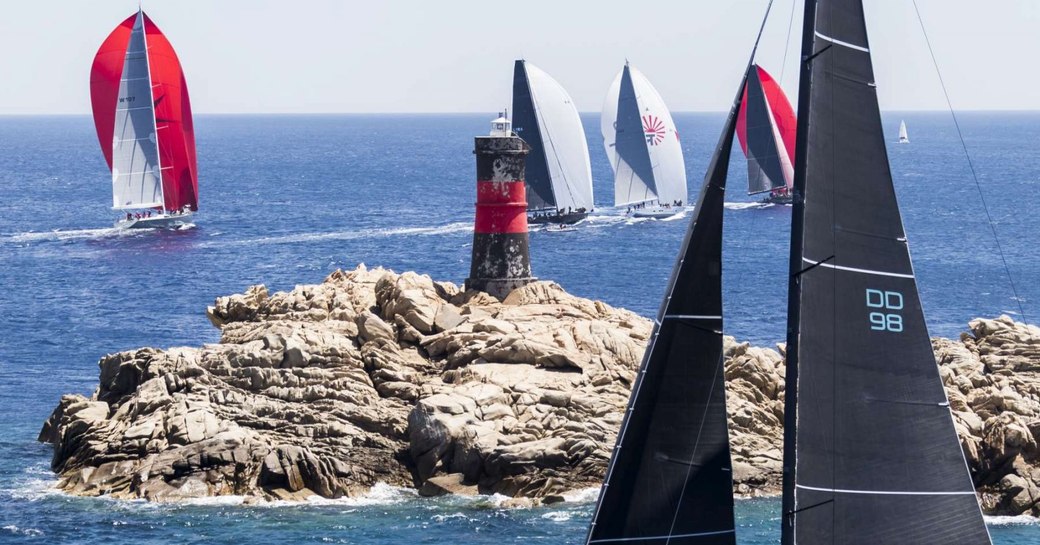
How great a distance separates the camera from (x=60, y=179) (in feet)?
471

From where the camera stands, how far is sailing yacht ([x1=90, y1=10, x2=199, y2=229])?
90.7 meters

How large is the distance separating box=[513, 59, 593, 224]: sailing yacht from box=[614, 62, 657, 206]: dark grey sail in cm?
616

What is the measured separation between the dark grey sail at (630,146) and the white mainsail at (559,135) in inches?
301

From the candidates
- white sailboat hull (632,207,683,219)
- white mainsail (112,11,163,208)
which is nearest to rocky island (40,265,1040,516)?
white mainsail (112,11,163,208)

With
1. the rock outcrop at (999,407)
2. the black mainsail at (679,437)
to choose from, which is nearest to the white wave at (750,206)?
the rock outcrop at (999,407)

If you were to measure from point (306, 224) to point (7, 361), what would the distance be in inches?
1930

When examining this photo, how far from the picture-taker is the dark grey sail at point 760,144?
104m

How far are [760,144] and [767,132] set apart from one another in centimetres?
173

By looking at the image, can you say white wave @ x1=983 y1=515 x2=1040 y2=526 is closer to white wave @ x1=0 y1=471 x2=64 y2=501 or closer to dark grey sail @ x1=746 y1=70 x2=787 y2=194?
white wave @ x1=0 y1=471 x2=64 y2=501

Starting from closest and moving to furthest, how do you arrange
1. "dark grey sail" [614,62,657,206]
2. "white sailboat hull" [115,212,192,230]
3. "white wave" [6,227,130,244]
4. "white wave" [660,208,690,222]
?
1. "white wave" [6,227,130,244]
2. "white sailboat hull" [115,212,192,230]
3. "white wave" [660,208,690,222]
4. "dark grey sail" [614,62,657,206]

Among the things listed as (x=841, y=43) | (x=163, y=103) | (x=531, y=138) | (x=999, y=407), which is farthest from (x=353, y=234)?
(x=841, y=43)

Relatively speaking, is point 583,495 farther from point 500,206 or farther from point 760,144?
point 760,144

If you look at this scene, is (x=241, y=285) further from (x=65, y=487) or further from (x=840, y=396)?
(x=840, y=396)

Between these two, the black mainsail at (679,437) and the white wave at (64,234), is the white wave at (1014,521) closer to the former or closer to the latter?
the black mainsail at (679,437)
